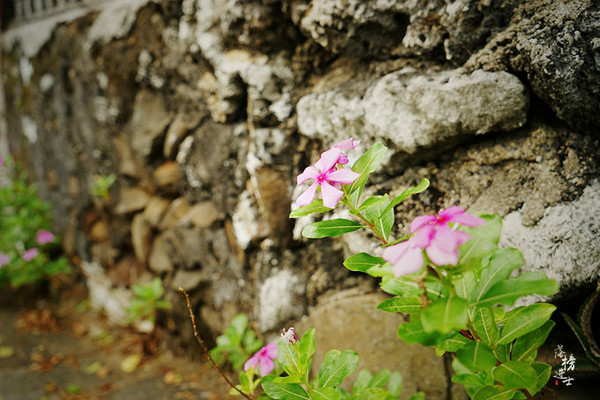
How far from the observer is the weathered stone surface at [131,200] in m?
2.78

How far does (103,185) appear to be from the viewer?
295cm

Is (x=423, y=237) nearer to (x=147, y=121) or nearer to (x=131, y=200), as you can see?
(x=147, y=121)

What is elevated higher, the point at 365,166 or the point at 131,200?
the point at 365,166

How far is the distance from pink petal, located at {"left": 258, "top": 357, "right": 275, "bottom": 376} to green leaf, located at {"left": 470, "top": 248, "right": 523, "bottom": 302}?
0.71 m

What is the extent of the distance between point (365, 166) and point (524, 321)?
49 cm

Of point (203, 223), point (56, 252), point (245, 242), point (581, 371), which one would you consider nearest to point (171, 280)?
point (203, 223)

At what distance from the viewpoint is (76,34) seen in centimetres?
297

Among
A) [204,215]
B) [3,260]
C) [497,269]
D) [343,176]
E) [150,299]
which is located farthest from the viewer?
[3,260]

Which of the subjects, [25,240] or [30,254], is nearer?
[30,254]

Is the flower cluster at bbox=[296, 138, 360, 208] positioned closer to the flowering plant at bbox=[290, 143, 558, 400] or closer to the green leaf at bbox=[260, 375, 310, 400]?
the flowering plant at bbox=[290, 143, 558, 400]

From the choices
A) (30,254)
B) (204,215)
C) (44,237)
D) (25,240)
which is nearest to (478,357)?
(204,215)

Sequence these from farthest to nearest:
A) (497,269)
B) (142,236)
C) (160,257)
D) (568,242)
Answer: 1. (142,236)
2. (160,257)
3. (568,242)
4. (497,269)

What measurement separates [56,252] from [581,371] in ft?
12.8

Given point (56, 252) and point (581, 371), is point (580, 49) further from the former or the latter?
point (56, 252)
